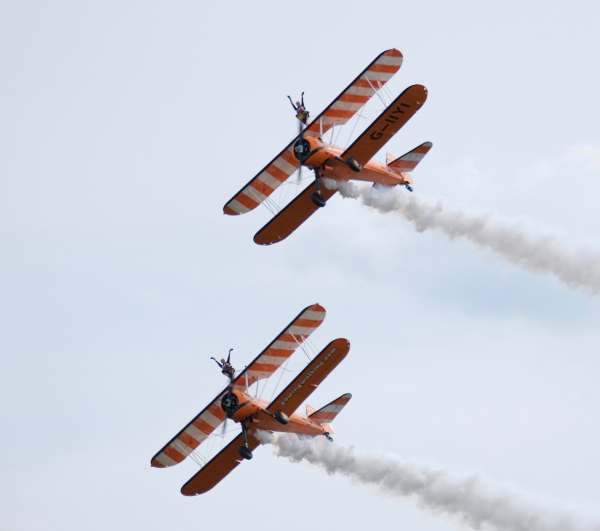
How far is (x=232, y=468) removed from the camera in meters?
77.4

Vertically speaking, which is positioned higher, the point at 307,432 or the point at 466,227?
the point at 466,227

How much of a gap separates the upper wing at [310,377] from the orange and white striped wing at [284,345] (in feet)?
5.98

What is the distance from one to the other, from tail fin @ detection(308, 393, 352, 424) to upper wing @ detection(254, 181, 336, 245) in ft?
20.6

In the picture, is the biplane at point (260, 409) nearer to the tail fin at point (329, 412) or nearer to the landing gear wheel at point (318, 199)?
the tail fin at point (329, 412)

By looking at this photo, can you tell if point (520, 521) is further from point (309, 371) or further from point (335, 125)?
point (335, 125)

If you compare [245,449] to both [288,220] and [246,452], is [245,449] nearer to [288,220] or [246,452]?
[246,452]

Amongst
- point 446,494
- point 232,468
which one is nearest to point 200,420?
point 232,468

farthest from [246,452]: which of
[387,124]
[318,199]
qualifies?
[387,124]

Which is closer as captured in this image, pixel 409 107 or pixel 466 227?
pixel 409 107

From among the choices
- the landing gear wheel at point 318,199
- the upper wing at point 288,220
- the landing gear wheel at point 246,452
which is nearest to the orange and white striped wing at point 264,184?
the upper wing at point 288,220

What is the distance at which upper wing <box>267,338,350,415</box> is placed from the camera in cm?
7262

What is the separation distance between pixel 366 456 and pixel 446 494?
2895 millimetres

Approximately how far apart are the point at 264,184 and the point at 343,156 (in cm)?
537

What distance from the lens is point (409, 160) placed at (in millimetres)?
78062
